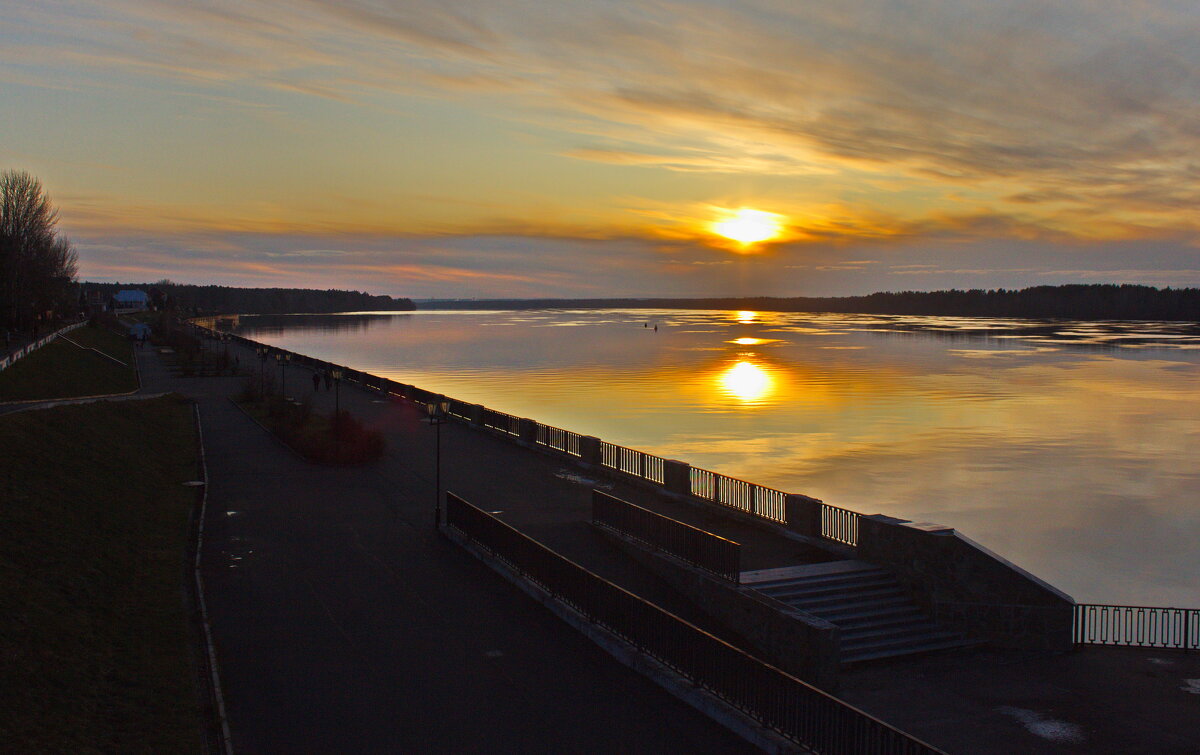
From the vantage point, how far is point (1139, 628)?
61.9 feet

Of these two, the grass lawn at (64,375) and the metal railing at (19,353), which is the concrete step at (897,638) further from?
the metal railing at (19,353)

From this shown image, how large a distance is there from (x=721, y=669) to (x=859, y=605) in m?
5.30

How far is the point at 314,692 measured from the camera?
1307 cm

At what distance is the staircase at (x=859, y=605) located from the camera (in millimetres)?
15992

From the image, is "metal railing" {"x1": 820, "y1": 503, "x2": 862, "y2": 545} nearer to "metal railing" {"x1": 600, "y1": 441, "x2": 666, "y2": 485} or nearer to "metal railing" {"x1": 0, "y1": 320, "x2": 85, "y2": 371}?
"metal railing" {"x1": 600, "y1": 441, "x2": 666, "y2": 485}

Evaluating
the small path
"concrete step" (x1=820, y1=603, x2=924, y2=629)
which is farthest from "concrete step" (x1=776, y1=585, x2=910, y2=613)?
the small path

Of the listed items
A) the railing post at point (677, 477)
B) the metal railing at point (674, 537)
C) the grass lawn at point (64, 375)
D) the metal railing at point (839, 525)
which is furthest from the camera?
the grass lawn at point (64, 375)

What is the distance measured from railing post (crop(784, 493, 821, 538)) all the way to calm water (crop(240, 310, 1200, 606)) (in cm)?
967

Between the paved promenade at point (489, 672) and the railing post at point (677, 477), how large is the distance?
1643 mm

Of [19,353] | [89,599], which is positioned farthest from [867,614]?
[19,353]

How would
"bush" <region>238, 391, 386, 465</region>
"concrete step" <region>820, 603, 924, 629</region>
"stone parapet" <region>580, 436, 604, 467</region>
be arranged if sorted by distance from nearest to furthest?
"concrete step" <region>820, 603, 924, 629</region> → "stone parapet" <region>580, 436, 604, 467</region> → "bush" <region>238, 391, 386, 465</region>

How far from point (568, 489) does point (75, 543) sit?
13.5 m

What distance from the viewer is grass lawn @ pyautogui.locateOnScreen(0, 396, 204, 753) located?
37.9ft

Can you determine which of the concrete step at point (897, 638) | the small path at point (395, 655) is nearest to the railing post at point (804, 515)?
the concrete step at point (897, 638)
